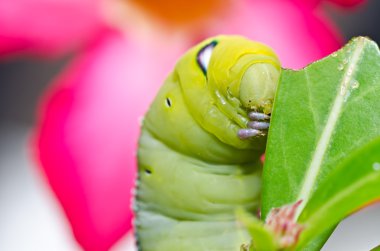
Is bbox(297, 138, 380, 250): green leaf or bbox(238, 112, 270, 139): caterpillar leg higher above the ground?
bbox(297, 138, 380, 250): green leaf

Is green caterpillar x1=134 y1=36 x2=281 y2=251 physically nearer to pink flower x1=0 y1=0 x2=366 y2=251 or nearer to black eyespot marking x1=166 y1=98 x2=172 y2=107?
black eyespot marking x1=166 y1=98 x2=172 y2=107

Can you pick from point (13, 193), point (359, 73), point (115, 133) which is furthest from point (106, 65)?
point (359, 73)

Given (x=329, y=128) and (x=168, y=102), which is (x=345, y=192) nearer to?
(x=329, y=128)

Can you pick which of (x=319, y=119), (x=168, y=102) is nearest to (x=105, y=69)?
(x=168, y=102)

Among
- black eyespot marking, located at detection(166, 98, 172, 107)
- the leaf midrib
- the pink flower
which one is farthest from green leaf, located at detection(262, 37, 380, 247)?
the pink flower

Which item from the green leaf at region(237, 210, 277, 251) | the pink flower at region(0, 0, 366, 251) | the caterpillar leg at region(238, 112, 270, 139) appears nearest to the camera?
the green leaf at region(237, 210, 277, 251)

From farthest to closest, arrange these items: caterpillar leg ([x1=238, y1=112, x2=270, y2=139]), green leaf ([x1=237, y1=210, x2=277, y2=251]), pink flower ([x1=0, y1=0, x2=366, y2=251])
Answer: pink flower ([x1=0, y1=0, x2=366, y2=251]) → caterpillar leg ([x1=238, y1=112, x2=270, y2=139]) → green leaf ([x1=237, y1=210, x2=277, y2=251])

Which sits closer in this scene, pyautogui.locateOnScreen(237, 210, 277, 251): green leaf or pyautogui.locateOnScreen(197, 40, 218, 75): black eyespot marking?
pyautogui.locateOnScreen(237, 210, 277, 251): green leaf
